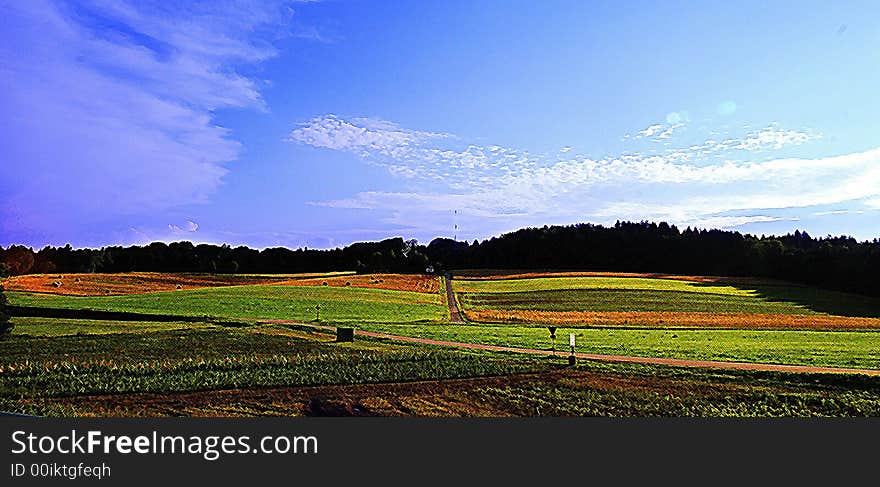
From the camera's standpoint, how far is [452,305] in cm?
6419

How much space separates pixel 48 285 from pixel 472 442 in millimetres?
63472

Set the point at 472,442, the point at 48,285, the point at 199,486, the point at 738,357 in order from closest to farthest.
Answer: the point at 199,486, the point at 472,442, the point at 738,357, the point at 48,285

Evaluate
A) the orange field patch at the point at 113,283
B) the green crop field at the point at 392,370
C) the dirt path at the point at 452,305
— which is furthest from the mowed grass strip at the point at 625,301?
the orange field patch at the point at 113,283

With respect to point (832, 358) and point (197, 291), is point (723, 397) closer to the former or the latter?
point (832, 358)

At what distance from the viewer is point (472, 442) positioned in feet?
43.3

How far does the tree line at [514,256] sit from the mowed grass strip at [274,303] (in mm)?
42477

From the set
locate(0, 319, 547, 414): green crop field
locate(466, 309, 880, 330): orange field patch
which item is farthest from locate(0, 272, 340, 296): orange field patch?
locate(466, 309, 880, 330): orange field patch

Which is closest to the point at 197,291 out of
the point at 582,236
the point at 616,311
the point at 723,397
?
the point at 616,311

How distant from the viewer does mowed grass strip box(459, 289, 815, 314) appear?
2425 inches

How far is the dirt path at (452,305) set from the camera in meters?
50.8

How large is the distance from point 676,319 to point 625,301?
14.0 metres

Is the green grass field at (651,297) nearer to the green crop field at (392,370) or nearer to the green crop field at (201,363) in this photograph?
the green crop field at (392,370)

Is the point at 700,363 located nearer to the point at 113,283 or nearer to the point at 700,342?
the point at 700,342

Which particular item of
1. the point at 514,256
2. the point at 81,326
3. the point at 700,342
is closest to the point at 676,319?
the point at 700,342
